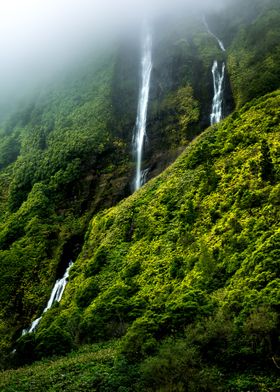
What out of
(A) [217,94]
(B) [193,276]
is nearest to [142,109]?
(A) [217,94]

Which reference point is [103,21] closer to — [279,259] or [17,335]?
[17,335]

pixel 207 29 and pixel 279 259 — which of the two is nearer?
pixel 279 259

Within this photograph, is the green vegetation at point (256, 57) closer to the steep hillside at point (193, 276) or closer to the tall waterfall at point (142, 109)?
the steep hillside at point (193, 276)

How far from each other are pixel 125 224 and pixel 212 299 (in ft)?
67.2

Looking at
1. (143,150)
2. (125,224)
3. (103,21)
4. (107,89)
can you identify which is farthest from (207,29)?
(125,224)

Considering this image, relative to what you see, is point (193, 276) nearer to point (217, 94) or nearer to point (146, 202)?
point (146, 202)

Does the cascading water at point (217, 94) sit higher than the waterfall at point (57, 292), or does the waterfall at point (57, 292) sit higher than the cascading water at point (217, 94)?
the cascading water at point (217, 94)

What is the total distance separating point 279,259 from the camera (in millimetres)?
29328

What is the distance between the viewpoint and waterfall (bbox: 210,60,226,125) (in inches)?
2445

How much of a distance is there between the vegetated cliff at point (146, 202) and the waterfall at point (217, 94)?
56.9 inches

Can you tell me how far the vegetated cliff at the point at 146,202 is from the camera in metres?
32.2

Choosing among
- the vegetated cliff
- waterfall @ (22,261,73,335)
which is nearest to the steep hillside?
the vegetated cliff

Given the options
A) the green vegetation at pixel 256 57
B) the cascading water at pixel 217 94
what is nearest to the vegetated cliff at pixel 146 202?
the green vegetation at pixel 256 57

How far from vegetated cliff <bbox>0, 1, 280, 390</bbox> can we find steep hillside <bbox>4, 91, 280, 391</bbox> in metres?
0.13
